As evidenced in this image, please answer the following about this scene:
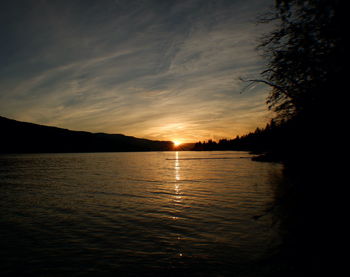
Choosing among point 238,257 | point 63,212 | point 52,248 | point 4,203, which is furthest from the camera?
point 4,203

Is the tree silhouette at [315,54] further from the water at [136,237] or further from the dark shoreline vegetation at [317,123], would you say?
the water at [136,237]

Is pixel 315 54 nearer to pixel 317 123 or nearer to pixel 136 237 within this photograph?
pixel 317 123

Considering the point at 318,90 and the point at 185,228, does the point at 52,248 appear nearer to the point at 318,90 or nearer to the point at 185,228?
the point at 185,228

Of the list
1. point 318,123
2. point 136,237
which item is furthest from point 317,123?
point 136,237

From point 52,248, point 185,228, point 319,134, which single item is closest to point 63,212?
point 52,248

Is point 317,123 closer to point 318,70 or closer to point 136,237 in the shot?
point 318,70

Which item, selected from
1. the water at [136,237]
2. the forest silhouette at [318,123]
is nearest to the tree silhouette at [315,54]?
the forest silhouette at [318,123]

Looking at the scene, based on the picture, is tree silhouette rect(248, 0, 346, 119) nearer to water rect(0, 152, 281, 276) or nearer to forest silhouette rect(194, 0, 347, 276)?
forest silhouette rect(194, 0, 347, 276)

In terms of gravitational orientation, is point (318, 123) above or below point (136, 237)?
above

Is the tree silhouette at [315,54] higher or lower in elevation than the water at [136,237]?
higher

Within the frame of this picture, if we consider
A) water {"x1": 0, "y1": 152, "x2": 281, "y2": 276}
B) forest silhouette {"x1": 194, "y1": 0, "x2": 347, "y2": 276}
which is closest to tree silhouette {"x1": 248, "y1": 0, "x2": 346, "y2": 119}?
forest silhouette {"x1": 194, "y1": 0, "x2": 347, "y2": 276}

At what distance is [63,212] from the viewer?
14.7 m

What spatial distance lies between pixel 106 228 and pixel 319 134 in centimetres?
1163

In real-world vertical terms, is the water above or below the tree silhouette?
below
